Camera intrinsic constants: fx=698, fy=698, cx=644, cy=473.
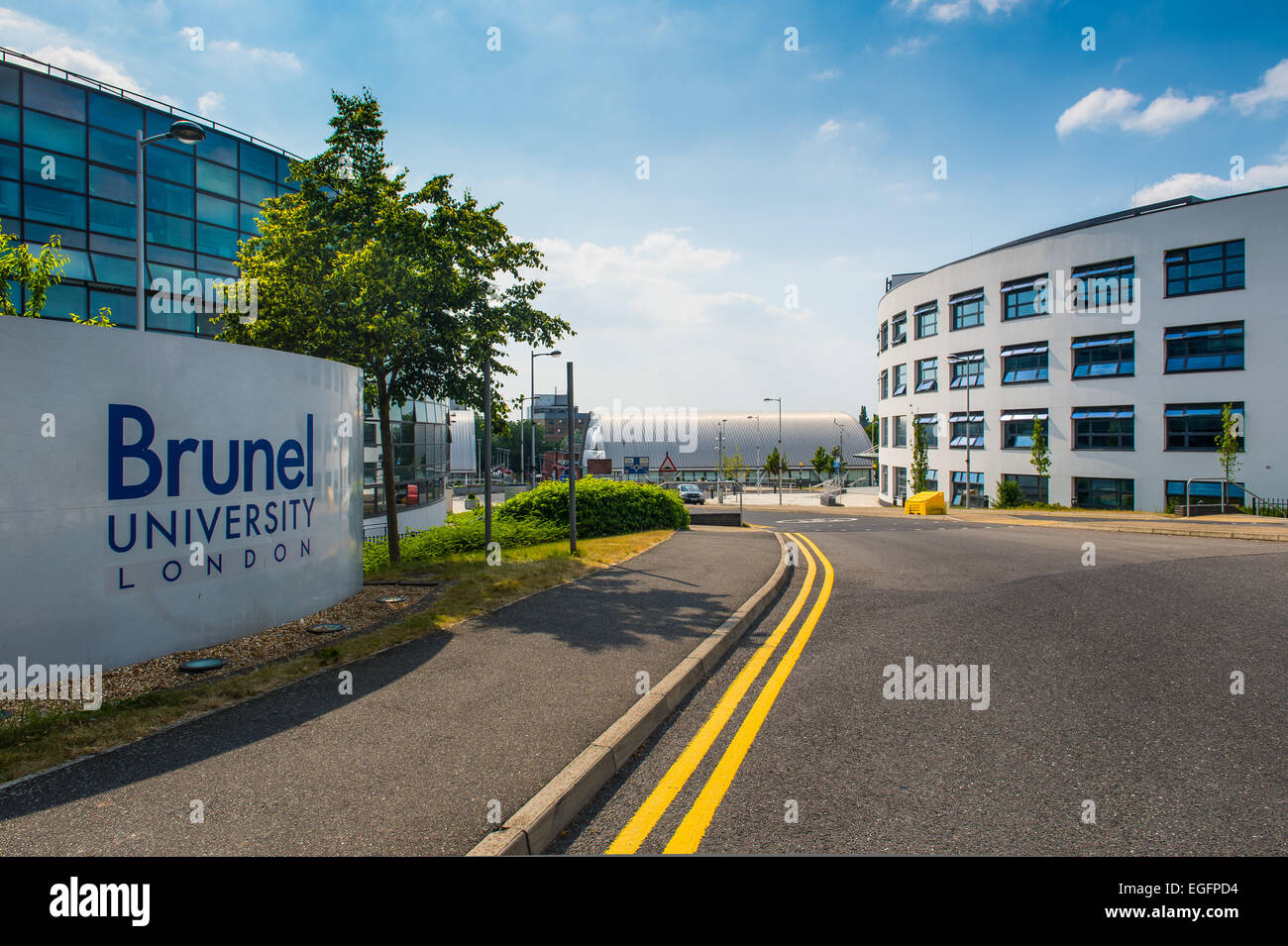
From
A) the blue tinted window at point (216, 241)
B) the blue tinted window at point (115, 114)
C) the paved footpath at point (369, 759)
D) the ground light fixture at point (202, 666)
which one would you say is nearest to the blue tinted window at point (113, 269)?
the blue tinted window at point (216, 241)

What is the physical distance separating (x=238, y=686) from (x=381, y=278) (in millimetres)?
8907

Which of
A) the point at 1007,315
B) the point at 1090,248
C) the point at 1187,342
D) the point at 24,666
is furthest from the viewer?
the point at 1007,315

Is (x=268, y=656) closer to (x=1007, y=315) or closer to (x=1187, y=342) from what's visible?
(x=1187, y=342)

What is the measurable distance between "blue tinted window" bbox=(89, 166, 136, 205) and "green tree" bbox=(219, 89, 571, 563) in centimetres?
1692

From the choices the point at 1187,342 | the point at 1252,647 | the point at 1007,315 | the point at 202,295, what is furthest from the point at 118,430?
the point at 1007,315

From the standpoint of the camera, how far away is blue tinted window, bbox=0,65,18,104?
24.0 meters

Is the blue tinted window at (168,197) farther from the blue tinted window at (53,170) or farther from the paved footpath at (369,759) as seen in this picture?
the paved footpath at (369,759)

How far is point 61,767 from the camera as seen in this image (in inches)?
164

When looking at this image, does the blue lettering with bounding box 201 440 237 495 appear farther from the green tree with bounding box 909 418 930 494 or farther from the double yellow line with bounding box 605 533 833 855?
the green tree with bounding box 909 418 930 494

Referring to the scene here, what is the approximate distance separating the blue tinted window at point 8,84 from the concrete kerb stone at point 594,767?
1254 inches

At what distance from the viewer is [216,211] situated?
29844mm

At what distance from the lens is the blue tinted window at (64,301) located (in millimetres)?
23969

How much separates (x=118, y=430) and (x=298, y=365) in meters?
2.27
